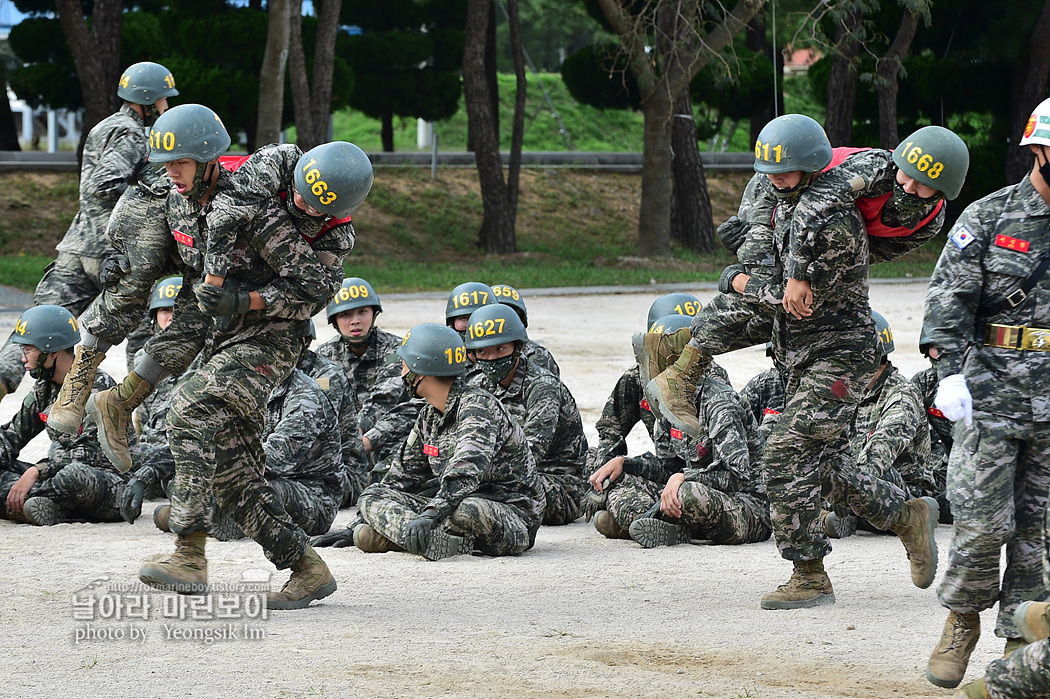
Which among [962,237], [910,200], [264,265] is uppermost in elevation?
[910,200]

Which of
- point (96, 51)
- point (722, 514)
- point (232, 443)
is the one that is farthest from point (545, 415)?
point (96, 51)

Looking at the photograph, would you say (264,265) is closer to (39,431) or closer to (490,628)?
(490,628)

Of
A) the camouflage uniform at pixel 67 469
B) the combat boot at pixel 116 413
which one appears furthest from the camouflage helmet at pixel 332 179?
the camouflage uniform at pixel 67 469

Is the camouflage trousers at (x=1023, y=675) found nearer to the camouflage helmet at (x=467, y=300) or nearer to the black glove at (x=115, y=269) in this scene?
the black glove at (x=115, y=269)

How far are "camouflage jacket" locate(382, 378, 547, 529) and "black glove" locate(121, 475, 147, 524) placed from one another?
1556 millimetres

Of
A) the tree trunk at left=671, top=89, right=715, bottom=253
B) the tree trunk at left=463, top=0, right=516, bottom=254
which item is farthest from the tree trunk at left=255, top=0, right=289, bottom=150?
the tree trunk at left=671, top=89, right=715, bottom=253

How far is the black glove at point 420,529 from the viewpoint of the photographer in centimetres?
693

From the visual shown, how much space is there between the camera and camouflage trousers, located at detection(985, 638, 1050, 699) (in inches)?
160

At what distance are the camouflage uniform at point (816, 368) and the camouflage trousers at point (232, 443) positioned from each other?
2162mm

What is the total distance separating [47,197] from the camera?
23703 mm

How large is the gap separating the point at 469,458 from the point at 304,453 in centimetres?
131

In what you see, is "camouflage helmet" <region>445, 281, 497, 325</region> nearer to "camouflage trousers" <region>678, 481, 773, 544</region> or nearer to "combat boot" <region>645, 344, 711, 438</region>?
"camouflage trousers" <region>678, 481, 773, 544</region>

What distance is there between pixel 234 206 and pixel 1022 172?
2290 centimetres

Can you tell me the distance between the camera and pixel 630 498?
26.2ft
